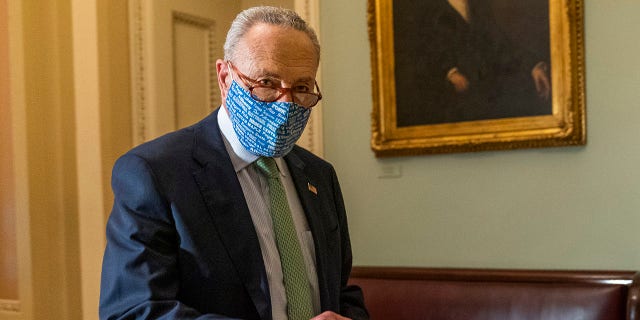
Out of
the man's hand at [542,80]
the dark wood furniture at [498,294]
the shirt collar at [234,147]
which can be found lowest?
the dark wood furniture at [498,294]

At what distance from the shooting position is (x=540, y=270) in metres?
3.77

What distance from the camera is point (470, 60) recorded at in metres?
4.00

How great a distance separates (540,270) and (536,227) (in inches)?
9.1

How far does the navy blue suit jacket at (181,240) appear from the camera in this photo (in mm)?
1798

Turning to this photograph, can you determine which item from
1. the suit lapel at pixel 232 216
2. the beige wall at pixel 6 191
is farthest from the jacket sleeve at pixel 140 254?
the beige wall at pixel 6 191

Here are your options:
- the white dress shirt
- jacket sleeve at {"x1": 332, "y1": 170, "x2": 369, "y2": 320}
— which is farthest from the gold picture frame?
the white dress shirt

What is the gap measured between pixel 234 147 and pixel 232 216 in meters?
0.25

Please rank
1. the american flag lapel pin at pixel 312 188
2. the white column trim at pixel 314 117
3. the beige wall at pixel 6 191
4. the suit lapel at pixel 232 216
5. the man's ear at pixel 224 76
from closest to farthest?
the suit lapel at pixel 232 216, the man's ear at pixel 224 76, the american flag lapel pin at pixel 312 188, the white column trim at pixel 314 117, the beige wall at pixel 6 191

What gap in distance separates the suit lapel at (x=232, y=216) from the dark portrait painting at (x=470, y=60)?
Result: 2.23 meters

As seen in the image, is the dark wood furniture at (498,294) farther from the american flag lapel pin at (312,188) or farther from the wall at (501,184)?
the american flag lapel pin at (312,188)

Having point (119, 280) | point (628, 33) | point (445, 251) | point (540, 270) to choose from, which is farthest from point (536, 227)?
point (119, 280)

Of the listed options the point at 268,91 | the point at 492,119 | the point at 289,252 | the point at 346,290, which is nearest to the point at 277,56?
the point at 268,91

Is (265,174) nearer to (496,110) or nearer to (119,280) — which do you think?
(119,280)

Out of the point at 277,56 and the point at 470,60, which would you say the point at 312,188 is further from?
the point at 470,60
